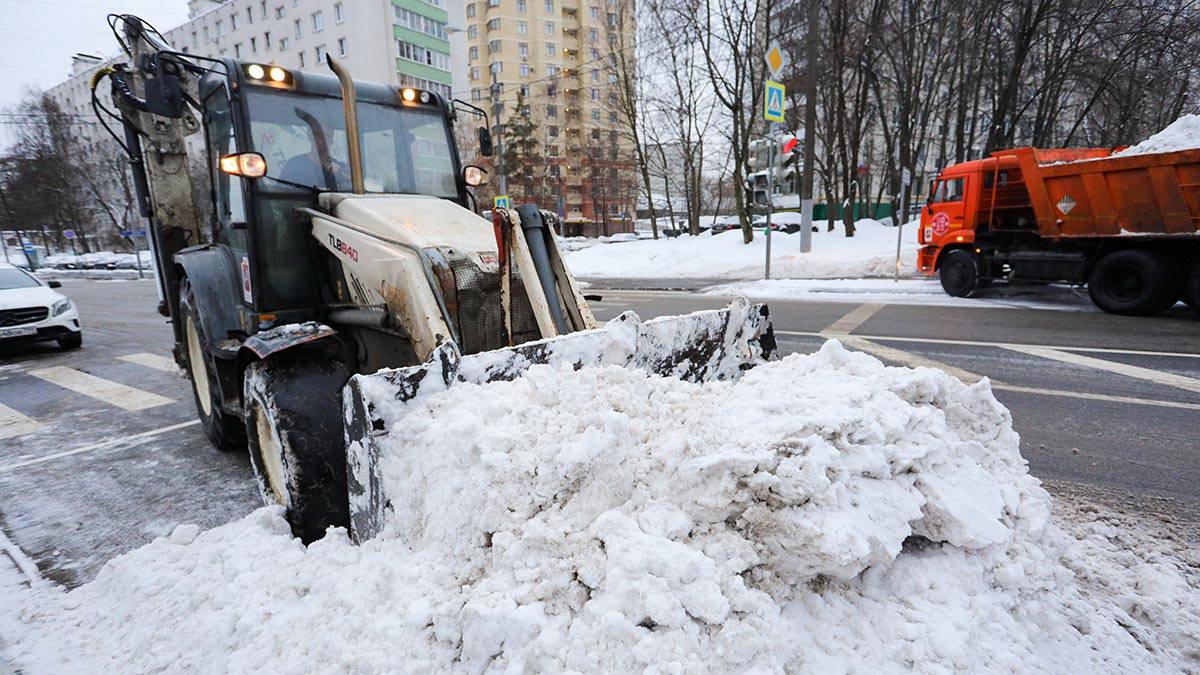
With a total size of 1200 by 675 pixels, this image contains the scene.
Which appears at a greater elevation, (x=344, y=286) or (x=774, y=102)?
(x=774, y=102)

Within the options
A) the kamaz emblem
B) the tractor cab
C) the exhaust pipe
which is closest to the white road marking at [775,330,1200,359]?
the tractor cab

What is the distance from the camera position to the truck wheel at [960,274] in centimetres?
1150

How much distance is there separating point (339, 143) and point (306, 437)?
2.34 metres

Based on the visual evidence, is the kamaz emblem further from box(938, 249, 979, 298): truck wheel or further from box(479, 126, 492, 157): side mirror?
box(938, 249, 979, 298): truck wheel

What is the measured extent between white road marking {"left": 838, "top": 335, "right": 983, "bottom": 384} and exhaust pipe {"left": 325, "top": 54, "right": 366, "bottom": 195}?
17.1 ft

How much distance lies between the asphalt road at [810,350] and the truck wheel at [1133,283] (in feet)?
1.11

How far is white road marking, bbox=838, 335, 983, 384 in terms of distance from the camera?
5.91 metres

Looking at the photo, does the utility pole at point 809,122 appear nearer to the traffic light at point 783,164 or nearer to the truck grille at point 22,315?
the traffic light at point 783,164

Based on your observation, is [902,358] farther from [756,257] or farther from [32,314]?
[756,257]

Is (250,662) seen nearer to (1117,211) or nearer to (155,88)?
(155,88)

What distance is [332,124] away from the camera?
4266mm

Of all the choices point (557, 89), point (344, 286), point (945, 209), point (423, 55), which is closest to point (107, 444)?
point (344, 286)

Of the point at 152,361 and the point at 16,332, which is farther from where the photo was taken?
the point at 16,332

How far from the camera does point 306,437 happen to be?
298cm
